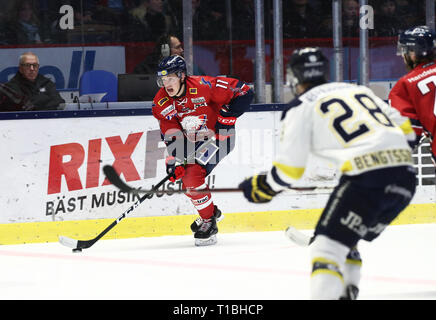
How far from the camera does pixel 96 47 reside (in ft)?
18.0

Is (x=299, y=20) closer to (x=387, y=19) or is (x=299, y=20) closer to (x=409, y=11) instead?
(x=387, y=19)

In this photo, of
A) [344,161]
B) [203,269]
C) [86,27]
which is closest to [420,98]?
[344,161]

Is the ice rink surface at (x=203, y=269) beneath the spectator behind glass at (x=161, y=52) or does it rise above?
beneath

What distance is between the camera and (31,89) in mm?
5273

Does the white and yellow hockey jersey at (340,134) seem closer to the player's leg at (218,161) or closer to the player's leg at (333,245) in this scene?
the player's leg at (333,245)

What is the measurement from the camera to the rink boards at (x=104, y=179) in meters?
4.93

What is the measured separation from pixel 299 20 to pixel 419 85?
2257 mm

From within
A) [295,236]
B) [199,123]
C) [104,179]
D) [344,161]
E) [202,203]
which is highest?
[344,161]

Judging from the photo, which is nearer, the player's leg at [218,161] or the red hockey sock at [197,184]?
the red hockey sock at [197,184]

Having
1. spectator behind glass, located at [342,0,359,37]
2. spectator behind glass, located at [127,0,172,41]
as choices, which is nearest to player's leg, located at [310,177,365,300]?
spectator behind glass, located at [127,0,172,41]

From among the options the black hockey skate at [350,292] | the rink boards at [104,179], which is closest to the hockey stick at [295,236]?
the black hockey skate at [350,292]

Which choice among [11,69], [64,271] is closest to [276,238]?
[64,271]

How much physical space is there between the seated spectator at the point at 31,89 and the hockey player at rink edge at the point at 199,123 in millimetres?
815
